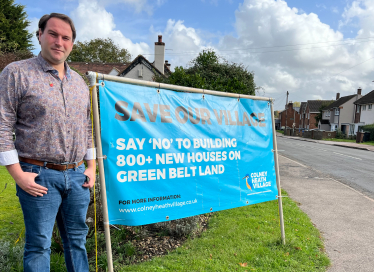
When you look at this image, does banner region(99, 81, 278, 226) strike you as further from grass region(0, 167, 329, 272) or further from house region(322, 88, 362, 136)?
house region(322, 88, 362, 136)

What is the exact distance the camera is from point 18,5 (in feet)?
87.5

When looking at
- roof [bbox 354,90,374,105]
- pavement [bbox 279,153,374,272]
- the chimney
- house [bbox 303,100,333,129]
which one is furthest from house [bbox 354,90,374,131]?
pavement [bbox 279,153,374,272]

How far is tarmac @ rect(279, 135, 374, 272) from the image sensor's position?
371cm

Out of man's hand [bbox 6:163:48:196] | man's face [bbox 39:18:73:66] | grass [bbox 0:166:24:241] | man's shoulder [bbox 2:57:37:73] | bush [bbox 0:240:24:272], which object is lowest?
grass [bbox 0:166:24:241]

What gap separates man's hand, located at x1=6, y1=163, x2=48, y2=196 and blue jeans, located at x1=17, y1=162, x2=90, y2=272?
0.06 meters

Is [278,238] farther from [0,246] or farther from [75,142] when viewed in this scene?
[0,246]

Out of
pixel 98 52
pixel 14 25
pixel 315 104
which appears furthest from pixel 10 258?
pixel 315 104

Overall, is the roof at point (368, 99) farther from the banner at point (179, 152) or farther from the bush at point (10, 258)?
the bush at point (10, 258)

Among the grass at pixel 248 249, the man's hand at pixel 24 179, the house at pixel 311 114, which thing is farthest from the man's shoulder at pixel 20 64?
the house at pixel 311 114

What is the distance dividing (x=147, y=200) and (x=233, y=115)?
160 cm

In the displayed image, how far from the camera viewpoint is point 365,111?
45.5 metres

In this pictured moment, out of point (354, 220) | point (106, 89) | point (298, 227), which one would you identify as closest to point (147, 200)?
point (106, 89)

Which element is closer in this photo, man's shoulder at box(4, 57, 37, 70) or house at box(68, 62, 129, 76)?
man's shoulder at box(4, 57, 37, 70)

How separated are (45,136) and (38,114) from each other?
6.4 inches
